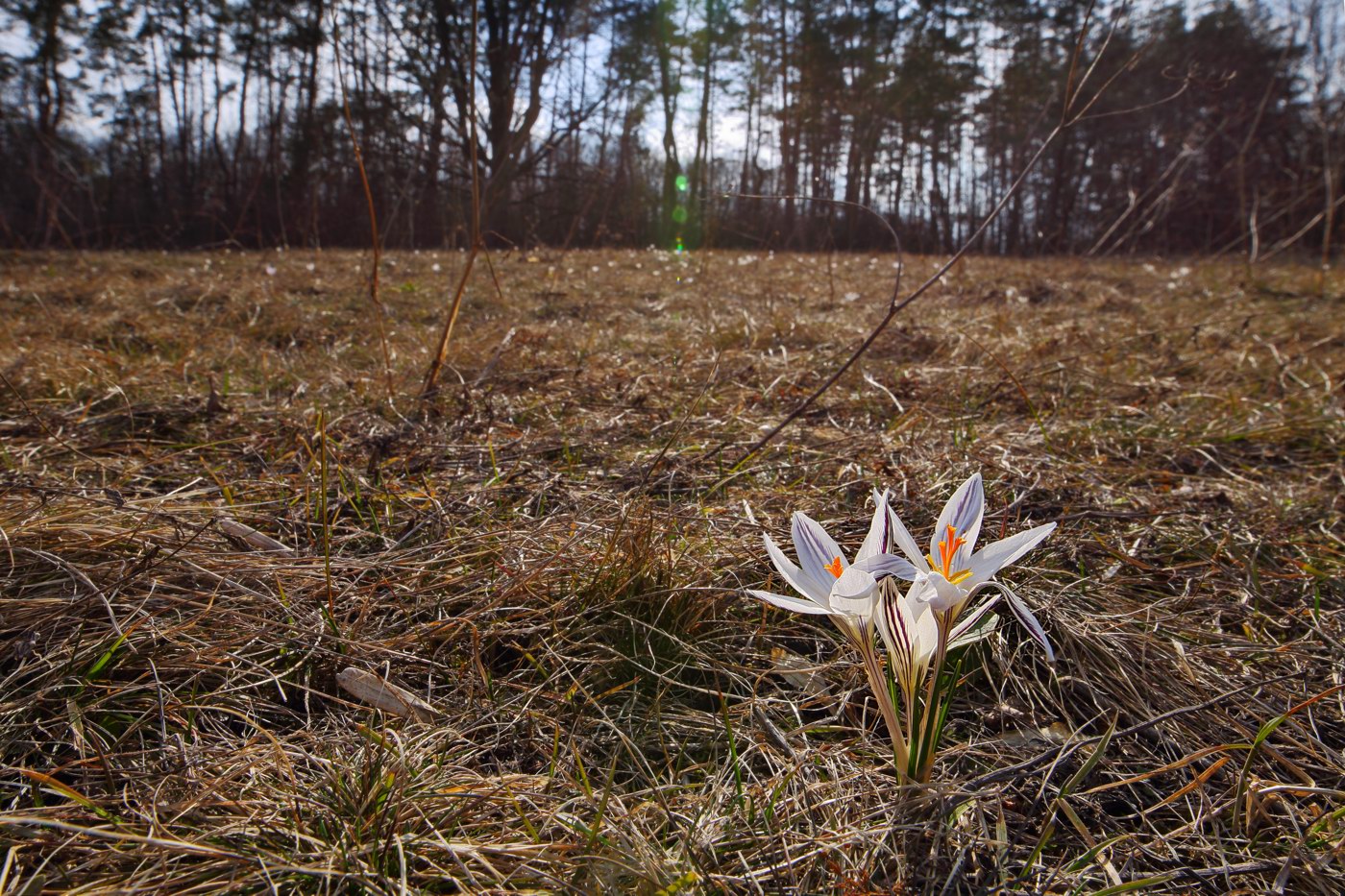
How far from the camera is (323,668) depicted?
1.14m

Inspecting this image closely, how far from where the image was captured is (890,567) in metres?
0.73

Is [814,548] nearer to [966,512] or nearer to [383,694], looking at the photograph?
Answer: [966,512]

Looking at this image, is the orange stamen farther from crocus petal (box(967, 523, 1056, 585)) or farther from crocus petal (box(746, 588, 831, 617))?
crocus petal (box(746, 588, 831, 617))

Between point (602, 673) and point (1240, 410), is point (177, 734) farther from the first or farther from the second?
point (1240, 410)

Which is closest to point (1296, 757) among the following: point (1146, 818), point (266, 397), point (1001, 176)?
point (1146, 818)

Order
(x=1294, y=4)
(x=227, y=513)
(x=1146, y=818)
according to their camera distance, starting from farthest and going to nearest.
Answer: (x=1294, y=4)
(x=227, y=513)
(x=1146, y=818)

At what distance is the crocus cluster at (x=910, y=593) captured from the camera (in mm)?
761

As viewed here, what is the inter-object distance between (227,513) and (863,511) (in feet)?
4.55

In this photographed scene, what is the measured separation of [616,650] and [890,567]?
1.98 feet

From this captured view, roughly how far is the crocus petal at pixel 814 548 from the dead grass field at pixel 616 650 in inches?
11.0

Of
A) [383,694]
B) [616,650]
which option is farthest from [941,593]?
[383,694]

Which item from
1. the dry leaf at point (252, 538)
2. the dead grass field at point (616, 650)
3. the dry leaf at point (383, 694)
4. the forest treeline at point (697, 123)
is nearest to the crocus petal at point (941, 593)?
the dead grass field at point (616, 650)

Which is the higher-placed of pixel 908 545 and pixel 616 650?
pixel 908 545

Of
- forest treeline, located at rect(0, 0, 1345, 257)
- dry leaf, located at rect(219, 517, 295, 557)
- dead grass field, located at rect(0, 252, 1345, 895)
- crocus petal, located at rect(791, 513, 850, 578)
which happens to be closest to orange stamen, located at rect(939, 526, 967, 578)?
crocus petal, located at rect(791, 513, 850, 578)
